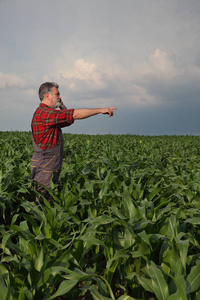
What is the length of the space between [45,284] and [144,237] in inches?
30.8

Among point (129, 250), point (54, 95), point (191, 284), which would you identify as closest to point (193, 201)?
point (129, 250)

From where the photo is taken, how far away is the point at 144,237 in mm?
2080

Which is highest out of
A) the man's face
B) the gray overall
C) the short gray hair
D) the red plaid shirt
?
the short gray hair

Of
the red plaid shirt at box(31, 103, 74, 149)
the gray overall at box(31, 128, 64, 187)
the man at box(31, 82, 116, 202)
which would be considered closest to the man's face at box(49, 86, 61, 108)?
the man at box(31, 82, 116, 202)

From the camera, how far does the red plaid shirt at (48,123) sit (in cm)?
359

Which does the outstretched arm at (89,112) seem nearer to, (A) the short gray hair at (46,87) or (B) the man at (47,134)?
(B) the man at (47,134)

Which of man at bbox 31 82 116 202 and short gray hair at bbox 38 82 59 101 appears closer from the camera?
man at bbox 31 82 116 202

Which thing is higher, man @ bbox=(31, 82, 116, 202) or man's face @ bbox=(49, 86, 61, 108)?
man's face @ bbox=(49, 86, 61, 108)

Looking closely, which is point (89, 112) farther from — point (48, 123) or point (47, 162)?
point (47, 162)

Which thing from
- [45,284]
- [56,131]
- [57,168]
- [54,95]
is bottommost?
[45,284]

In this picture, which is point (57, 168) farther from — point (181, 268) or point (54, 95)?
point (181, 268)

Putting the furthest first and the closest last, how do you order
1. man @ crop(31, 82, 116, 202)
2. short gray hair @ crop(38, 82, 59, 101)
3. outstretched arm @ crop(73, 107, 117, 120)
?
short gray hair @ crop(38, 82, 59, 101)
man @ crop(31, 82, 116, 202)
outstretched arm @ crop(73, 107, 117, 120)

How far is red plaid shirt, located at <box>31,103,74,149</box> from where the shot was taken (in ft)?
11.8

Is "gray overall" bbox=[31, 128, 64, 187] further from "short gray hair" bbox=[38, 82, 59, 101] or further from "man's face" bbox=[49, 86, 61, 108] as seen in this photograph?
"short gray hair" bbox=[38, 82, 59, 101]
